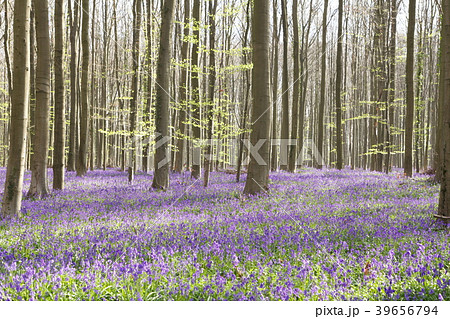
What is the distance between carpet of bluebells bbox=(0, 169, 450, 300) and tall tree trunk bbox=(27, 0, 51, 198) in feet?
3.37

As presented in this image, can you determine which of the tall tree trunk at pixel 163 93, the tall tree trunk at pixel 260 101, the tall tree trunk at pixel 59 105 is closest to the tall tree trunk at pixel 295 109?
the tall tree trunk at pixel 260 101

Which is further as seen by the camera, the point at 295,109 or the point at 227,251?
the point at 295,109

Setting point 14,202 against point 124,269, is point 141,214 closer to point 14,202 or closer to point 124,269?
point 14,202

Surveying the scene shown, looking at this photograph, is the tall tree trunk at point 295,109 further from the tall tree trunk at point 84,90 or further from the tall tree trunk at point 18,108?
the tall tree trunk at point 18,108

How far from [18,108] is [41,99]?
2423 millimetres

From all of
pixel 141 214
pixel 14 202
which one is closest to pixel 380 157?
pixel 141 214

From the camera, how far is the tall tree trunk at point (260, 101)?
32.3 ft

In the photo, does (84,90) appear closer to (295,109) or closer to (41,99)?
(41,99)

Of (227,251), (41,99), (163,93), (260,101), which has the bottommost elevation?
(227,251)

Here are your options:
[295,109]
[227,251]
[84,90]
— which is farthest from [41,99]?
[295,109]

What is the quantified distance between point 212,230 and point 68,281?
9.10 ft

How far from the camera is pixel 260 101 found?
33.1 feet

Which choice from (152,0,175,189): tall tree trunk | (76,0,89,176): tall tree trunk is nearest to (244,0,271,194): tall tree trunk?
(152,0,175,189): tall tree trunk

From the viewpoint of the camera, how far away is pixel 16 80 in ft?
22.1
